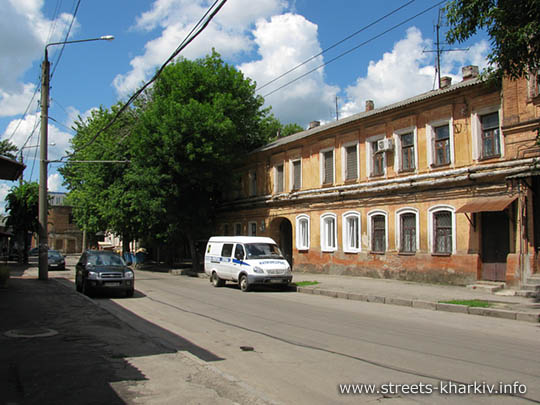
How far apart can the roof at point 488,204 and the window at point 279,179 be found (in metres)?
13.3

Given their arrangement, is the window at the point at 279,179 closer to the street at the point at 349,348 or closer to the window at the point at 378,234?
the window at the point at 378,234

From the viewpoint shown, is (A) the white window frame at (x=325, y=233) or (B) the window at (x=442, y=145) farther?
(A) the white window frame at (x=325, y=233)

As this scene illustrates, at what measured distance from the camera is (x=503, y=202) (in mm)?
16219

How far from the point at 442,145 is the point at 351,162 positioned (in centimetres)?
544

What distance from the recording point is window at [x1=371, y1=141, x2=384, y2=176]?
22.4 m

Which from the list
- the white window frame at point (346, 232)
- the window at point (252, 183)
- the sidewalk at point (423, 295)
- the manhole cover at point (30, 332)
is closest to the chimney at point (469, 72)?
the white window frame at point (346, 232)

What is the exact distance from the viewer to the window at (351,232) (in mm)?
23453

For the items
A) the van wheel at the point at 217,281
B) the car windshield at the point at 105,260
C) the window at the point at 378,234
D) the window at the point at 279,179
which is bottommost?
the van wheel at the point at 217,281

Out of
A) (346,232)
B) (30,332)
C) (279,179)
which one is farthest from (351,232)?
(30,332)

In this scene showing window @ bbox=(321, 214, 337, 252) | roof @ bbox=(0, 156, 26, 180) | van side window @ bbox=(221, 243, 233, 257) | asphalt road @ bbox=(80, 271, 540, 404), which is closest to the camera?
asphalt road @ bbox=(80, 271, 540, 404)

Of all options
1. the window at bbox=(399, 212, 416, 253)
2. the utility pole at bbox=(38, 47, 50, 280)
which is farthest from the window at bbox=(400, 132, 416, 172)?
the utility pole at bbox=(38, 47, 50, 280)

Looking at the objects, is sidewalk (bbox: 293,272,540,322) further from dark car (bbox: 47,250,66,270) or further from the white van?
dark car (bbox: 47,250,66,270)

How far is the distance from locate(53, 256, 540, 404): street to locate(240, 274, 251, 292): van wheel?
12.3 ft

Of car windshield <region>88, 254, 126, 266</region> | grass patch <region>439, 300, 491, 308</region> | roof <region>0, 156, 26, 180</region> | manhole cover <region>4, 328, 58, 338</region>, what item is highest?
roof <region>0, 156, 26, 180</region>
